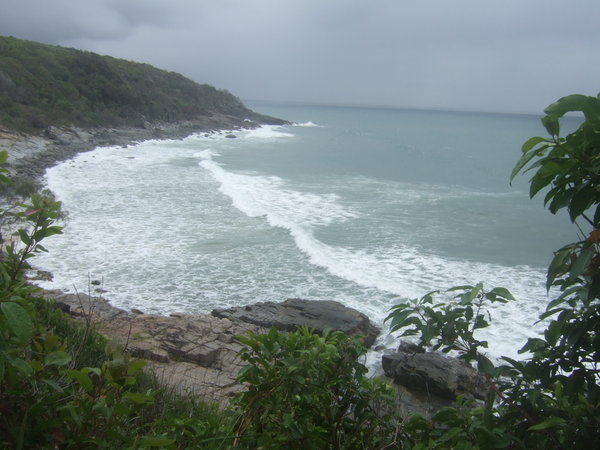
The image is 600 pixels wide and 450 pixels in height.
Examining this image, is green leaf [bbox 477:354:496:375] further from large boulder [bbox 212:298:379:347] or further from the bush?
large boulder [bbox 212:298:379:347]

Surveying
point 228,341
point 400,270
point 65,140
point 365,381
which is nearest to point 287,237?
point 400,270

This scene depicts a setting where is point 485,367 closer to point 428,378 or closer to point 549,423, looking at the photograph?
point 549,423

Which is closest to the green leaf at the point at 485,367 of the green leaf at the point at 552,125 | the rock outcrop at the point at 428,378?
the green leaf at the point at 552,125

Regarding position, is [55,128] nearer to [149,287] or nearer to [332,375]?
[149,287]

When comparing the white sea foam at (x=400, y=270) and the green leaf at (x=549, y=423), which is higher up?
the green leaf at (x=549, y=423)

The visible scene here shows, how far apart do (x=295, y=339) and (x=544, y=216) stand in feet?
91.6

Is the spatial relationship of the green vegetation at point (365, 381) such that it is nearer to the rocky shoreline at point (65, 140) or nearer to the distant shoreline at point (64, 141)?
the distant shoreline at point (64, 141)

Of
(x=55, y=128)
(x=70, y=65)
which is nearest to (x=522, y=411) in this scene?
(x=55, y=128)

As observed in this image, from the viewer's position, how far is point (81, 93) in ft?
175

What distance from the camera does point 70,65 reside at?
2286 inches

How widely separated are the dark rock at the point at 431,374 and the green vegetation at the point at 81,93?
3291cm

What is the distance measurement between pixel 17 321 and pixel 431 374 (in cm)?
900

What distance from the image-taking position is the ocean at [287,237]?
45.2 feet

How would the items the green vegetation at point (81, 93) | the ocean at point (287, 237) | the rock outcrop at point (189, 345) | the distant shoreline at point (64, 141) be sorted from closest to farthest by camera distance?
the rock outcrop at point (189, 345), the ocean at point (287, 237), the distant shoreline at point (64, 141), the green vegetation at point (81, 93)
